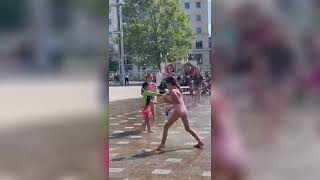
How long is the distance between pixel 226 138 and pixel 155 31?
1829 inches

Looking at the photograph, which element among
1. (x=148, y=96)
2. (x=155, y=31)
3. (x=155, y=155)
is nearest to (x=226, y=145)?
(x=155, y=155)

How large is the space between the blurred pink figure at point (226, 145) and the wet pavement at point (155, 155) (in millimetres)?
3634

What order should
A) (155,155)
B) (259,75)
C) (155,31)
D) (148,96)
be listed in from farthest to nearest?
1. (155,31)
2. (148,96)
3. (155,155)
4. (259,75)

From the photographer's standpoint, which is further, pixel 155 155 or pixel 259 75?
pixel 155 155

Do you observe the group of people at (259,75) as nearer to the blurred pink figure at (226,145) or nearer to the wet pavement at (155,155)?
the blurred pink figure at (226,145)

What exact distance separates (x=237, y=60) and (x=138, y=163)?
4853 millimetres

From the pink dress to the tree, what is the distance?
4524cm

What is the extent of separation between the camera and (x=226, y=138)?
7.21 ft

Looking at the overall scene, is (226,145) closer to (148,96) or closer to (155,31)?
(148,96)

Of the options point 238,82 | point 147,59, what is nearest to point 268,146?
point 238,82

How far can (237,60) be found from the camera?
217cm

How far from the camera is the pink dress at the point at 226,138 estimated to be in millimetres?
2182

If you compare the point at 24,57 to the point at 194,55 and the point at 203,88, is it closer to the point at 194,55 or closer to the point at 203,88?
the point at 203,88

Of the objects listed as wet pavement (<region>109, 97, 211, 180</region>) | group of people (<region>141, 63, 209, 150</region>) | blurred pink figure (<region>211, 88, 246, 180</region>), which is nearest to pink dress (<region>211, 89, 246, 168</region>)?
blurred pink figure (<region>211, 88, 246, 180</region>)
